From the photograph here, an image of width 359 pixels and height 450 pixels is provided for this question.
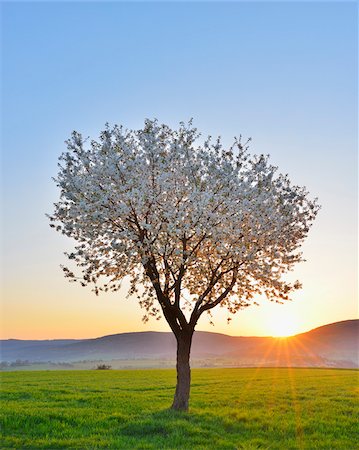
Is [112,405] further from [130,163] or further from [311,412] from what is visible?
[130,163]

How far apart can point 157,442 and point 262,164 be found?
16006mm

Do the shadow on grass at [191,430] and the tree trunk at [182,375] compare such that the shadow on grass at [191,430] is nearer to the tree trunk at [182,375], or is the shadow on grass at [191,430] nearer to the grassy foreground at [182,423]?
the grassy foreground at [182,423]

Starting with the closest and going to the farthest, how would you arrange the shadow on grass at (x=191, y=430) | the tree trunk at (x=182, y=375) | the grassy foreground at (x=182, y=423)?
the shadow on grass at (x=191, y=430), the grassy foreground at (x=182, y=423), the tree trunk at (x=182, y=375)

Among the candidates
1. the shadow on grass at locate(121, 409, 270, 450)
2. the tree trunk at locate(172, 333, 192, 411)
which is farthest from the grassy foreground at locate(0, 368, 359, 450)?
the tree trunk at locate(172, 333, 192, 411)

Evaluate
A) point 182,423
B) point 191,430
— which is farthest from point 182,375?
point 191,430

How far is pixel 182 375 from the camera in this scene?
27734 millimetres

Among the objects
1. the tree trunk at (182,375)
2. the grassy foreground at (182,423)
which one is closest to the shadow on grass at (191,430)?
the grassy foreground at (182,423)

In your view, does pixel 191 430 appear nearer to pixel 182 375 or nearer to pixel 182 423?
pixel 182 423

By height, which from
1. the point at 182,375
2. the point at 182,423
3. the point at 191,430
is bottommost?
the point at 191,430

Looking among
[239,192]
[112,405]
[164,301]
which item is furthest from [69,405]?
[239,192]

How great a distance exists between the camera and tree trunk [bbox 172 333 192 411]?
27.4m

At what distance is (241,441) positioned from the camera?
21500 millimetres

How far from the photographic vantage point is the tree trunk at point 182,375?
27.4m

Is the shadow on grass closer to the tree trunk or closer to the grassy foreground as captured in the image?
the grassy foreground
